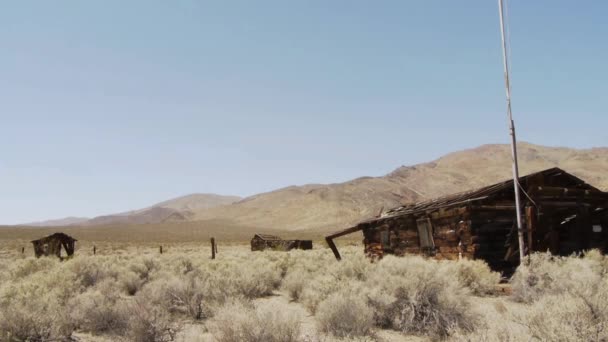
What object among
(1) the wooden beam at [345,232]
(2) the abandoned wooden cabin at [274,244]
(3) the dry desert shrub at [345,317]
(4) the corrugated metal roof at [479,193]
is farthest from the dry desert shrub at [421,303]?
(2) the abandoned wooden cabin at [274,244]

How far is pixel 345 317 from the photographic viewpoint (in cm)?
677

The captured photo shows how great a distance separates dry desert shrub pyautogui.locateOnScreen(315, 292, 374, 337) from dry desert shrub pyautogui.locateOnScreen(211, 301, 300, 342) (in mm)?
1107

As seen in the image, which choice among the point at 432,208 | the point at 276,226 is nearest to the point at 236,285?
the point at 432,208

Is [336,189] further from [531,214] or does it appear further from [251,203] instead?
[531,214]

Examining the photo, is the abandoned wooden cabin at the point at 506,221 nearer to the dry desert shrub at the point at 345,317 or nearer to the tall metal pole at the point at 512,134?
the tall metal pole at the point at 512,134

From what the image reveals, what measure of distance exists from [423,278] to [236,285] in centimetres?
557

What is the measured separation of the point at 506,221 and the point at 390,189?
92.2m

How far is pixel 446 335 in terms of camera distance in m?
6.59

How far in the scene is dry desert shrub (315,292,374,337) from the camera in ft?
21.8

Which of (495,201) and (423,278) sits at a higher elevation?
(495,201)

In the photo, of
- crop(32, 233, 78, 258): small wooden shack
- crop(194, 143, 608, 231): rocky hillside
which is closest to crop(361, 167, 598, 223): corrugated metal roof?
crop(32, 233, 78, 258): small wooden shack

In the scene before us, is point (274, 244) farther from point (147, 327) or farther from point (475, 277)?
point (147, 327)

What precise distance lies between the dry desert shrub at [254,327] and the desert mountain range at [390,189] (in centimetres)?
7447

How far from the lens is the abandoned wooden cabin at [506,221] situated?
13.3m
